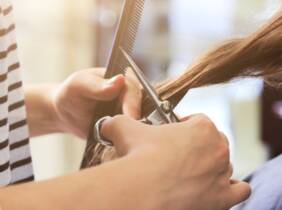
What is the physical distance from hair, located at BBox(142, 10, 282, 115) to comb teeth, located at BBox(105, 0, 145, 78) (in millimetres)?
54

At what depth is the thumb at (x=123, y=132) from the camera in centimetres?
46

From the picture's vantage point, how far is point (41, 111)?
32.4 inches

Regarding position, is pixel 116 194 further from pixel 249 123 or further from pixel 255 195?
pixel 249 123

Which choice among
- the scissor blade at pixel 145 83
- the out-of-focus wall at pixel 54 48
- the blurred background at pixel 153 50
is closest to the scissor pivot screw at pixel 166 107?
the scissor blade at pixel 145 83

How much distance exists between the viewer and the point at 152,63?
243cm

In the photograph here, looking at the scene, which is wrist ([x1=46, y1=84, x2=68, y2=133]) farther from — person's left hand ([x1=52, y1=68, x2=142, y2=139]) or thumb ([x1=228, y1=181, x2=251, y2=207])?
thumb ([x1=228, y1=181, x2=251, y2=207])

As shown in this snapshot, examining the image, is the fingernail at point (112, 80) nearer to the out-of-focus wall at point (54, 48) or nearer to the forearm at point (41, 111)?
the forearm at point (41, 111)

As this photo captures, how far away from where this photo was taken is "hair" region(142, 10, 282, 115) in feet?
1.97

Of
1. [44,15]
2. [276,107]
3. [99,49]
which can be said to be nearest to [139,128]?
[276,107]

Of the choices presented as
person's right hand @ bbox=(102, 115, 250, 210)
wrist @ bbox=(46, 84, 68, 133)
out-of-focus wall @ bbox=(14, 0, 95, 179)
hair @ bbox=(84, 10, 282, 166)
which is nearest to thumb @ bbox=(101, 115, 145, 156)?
person's right hand @ bbox=(102, 115, 250, 210)

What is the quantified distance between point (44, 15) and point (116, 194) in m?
1.62

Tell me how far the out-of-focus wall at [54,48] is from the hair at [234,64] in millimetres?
1344

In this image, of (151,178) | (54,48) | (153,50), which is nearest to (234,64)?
(151,178)

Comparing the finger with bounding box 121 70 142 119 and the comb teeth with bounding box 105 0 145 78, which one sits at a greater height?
the comb teeth with bounding box 105 0 145 78
